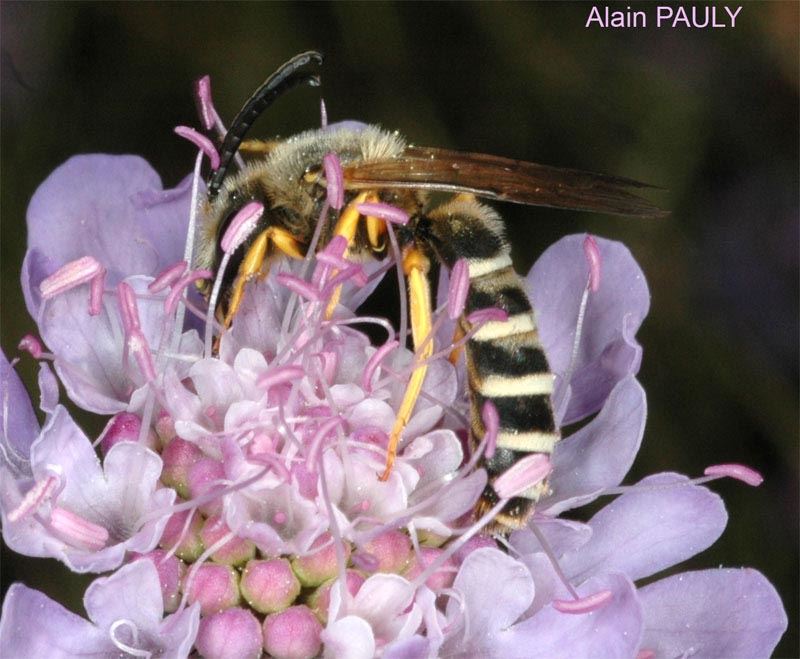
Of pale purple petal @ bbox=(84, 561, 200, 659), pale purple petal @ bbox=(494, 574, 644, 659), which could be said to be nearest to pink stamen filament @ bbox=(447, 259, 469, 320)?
pale purple petal @ bbox=(494, 574, 644, 659)

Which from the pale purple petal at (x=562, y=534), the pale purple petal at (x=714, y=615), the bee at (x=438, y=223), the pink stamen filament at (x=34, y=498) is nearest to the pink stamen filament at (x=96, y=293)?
the bee at (x=438, y=223)

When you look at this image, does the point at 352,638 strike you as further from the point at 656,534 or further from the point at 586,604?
the point at 656,534

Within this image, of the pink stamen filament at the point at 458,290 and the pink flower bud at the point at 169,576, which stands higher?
the pink stamen filament at the point at 458,290

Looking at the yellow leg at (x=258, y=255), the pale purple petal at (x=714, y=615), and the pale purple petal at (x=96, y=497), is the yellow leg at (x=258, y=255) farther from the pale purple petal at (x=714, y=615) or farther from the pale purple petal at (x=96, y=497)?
the pale purple petal at (x=714, y=615)

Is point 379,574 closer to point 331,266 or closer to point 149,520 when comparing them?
point 149,520

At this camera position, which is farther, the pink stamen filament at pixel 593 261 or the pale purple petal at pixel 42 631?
the pink stamen filament at pixel 593 261

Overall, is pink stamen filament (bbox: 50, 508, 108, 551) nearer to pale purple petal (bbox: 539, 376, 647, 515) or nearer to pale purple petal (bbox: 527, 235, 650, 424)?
pale purple petal (bbox: 539, 376, 647, 515)
